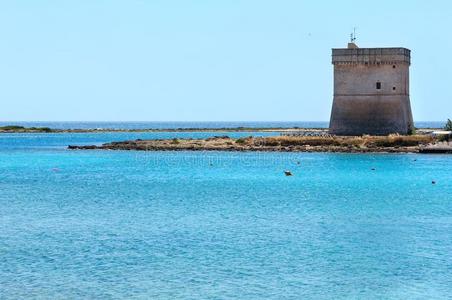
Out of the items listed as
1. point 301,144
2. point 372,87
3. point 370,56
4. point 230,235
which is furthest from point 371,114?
point 230,235

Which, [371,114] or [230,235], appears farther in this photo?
[371,114]

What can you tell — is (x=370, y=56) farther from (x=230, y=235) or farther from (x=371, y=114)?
(x=230, y=235)

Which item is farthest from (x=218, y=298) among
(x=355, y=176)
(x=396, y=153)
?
(x=396, y=153)

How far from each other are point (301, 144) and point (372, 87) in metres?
6.44

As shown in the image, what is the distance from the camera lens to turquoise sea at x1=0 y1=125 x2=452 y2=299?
15797mm

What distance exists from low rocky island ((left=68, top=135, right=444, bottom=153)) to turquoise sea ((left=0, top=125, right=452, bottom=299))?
36.7ft

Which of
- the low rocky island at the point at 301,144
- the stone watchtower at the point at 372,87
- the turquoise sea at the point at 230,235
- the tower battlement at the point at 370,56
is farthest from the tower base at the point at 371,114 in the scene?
the turquoise sea at the point at 230,235

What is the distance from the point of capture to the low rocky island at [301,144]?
182 feet

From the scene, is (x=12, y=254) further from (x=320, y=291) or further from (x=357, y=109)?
(x=357, y=109)

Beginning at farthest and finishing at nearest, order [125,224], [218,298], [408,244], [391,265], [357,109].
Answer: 1. [357,109]
2. [125,224]
3. [408,244]
4. [391,265]
5. [218,298]

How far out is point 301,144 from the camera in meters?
59.3

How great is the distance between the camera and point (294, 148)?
58750mm

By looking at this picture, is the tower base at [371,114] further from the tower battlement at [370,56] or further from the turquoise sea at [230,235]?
the turquoise sea at [230,235]

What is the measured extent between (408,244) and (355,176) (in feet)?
68.5
